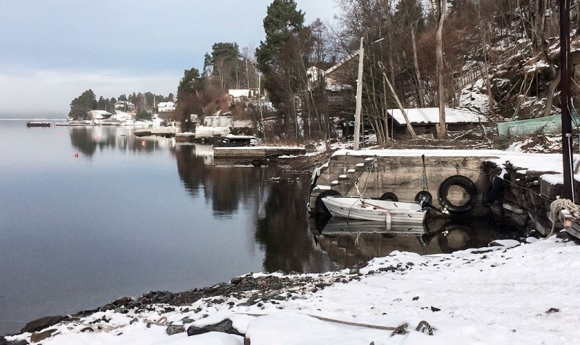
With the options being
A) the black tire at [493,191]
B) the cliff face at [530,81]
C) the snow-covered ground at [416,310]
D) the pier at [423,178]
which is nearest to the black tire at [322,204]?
the pier at [423,178]

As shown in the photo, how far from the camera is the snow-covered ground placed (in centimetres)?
459

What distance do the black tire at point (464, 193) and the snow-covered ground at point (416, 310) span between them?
9.23 metres

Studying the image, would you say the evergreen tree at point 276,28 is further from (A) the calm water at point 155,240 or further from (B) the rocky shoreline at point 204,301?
(B) the rocky shoreline at point 204,301

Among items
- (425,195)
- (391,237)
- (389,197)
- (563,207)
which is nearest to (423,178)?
(425,195)

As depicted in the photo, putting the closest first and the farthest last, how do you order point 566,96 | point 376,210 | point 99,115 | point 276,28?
1. point 566,96
2. point 376,210
3. point 276,28
4. point 99,115

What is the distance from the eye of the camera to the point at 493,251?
1010 cm

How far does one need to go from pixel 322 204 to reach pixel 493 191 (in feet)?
20.9

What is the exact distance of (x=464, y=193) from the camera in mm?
19234

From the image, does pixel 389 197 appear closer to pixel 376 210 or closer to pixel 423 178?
pixel 423 178

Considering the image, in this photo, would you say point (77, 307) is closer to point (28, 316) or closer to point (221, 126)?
point (28, 316)

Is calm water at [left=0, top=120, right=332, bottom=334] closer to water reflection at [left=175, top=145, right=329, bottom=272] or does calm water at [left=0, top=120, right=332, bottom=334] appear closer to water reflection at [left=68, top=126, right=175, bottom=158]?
water reflection at [left=175, top=145, right=329, bottom=272]

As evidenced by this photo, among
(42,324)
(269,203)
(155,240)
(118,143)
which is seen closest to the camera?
(42,324)

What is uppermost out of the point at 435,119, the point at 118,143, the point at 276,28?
the point at 276,28

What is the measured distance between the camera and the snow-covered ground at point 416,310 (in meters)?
4.59
